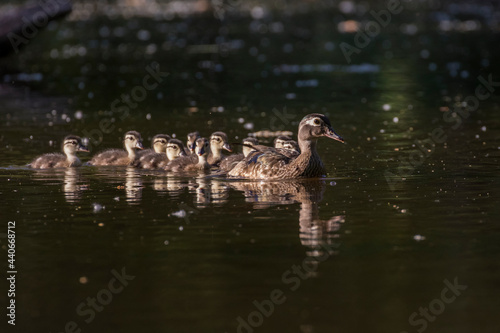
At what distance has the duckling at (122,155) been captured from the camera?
57.1ft

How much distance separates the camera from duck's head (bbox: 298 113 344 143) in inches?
600

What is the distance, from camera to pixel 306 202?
43.4 feet

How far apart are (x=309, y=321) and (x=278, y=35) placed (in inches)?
1632

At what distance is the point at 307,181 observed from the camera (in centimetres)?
1504

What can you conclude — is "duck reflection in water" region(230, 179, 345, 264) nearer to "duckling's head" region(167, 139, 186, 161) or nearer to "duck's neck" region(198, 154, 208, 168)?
"duck's neck" region(198, 154, 208, 168)

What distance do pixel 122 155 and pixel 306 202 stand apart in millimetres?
5229

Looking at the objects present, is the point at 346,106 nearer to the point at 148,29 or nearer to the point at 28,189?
the point at 28,189

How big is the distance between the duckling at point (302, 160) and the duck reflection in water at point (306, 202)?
0.22 metres

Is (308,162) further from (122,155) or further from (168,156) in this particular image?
(122,155)

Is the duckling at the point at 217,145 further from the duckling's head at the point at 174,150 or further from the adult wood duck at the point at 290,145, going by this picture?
the adult wood duck at the point at 290,145

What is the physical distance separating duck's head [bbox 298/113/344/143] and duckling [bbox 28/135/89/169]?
422 centimetres

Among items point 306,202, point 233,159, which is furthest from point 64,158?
point 306,202

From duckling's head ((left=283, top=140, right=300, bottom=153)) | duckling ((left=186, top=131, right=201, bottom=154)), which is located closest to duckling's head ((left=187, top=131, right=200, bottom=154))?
duckling ((left=186, top=131, right=201, bottom=154))

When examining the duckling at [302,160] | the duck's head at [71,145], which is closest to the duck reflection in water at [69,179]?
the duck's head at [71,145]
